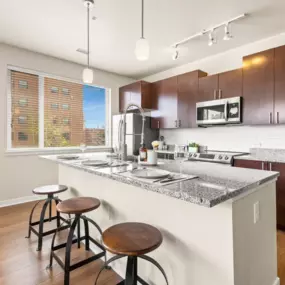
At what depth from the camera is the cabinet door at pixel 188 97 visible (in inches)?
142

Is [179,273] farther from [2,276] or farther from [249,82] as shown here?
[249,82]

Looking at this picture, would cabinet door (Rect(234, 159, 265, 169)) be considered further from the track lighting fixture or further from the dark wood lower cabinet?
the track lighting fixture

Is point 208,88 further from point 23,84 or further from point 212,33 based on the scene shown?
point 23,84

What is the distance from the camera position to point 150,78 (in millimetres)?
4953

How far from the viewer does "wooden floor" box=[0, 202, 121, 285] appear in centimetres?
162

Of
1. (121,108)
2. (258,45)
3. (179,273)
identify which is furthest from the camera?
(121,108)

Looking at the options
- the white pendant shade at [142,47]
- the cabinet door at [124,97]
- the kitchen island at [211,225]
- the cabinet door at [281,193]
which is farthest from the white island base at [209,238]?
the cabinet door at [124,97]

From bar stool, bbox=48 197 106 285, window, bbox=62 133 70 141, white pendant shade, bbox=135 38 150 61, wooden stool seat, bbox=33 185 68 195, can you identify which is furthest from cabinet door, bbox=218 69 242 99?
window, bbox=62 133 70 141

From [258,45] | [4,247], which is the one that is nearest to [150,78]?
[258,45]

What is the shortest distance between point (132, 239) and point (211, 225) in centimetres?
45

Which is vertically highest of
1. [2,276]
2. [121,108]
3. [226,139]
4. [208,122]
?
[121,108]

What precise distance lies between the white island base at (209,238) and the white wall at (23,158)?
8.77ft

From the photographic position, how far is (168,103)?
13.3ft

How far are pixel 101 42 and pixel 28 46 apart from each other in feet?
4.20
